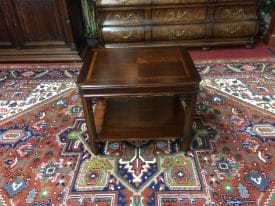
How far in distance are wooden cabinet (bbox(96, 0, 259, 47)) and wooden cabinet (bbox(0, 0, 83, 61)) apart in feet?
1.08

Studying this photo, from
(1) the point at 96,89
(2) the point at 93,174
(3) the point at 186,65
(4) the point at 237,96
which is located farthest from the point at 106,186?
(4) the point at 237,96

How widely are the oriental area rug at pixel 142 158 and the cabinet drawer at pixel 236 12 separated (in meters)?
0.90

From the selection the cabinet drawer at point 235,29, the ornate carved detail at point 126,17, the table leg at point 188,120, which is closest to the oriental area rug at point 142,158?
the table leg at point 188,120

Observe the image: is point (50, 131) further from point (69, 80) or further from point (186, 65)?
point (186, 65)

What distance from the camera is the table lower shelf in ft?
4.79

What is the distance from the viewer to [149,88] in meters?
1.24

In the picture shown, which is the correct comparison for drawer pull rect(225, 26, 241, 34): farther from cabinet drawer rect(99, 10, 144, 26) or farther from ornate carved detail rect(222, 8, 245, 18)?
cabinet drawer rect(99, 10, 144, 26)

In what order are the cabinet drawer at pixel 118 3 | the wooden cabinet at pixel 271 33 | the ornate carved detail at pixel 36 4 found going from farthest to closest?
the wooden cabinet at pixel 271 33 → the cabinet drawer at pixel 118 3 → the ornate carved detail at pixel 36 4

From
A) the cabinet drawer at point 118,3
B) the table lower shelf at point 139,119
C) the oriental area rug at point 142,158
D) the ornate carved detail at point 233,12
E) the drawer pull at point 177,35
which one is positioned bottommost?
the oriental area rug at point 142,158

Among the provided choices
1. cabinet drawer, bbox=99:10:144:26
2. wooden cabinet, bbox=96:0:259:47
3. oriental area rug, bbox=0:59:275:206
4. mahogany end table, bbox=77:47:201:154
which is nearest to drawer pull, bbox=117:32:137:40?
wooden cabinet, bbox=96:0:259:47

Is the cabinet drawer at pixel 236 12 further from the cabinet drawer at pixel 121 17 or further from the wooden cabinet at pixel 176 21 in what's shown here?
the cabinet drawer at pixel 121 17

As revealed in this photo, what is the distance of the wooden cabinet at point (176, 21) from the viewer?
2.53m

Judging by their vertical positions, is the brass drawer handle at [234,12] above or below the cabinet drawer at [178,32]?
above

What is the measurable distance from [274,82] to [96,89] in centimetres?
181
